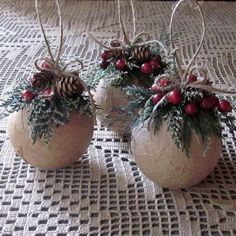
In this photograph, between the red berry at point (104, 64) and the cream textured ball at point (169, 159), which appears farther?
the red berry at point (104, 64)

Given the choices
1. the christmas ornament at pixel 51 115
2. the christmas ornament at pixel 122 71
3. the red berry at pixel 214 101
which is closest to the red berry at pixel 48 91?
the christmas ornament at pixel 51 115

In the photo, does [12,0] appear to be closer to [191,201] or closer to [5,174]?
[5,174]

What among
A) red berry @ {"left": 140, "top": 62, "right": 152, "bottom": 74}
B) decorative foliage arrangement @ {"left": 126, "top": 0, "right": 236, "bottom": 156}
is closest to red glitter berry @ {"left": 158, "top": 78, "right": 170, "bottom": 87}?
decorative foliage arrangement @ {"left": 126, "top": 0, "right": 236, "bottom": 156}

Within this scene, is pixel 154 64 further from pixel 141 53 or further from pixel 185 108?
pixel 185 108

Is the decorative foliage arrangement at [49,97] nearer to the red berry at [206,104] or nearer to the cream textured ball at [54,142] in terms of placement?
the cream textured ball at [54,142]

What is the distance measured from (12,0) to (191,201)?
1.15 m

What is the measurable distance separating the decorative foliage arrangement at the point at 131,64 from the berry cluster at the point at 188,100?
11cm

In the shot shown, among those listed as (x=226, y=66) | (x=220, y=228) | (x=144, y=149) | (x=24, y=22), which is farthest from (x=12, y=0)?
(x=220, y=228)

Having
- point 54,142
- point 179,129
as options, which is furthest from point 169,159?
point 54,142

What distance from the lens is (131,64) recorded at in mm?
714

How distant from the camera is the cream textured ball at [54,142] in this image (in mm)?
625

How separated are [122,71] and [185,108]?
17 cm

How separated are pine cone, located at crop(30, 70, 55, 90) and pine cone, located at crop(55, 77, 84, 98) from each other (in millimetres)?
17

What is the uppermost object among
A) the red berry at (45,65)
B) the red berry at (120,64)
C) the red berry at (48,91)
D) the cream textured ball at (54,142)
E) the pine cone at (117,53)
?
the red berry at (45,65)
